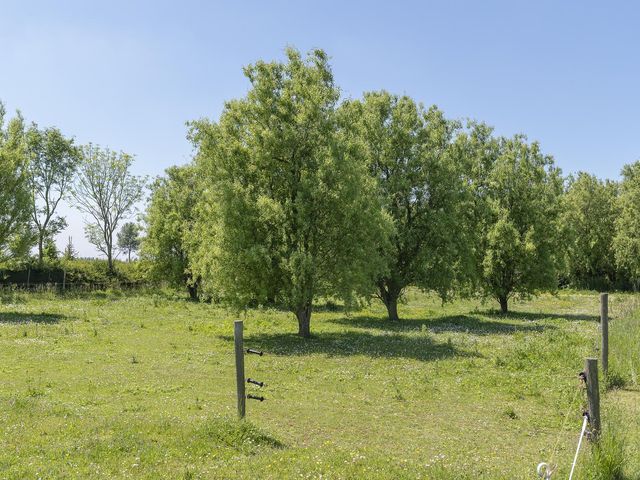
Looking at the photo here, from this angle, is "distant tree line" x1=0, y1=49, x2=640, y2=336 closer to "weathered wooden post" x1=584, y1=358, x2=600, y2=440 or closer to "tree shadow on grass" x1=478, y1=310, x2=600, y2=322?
"tree shadow on grass" x1=478, y1=310, x2=600, y2=322

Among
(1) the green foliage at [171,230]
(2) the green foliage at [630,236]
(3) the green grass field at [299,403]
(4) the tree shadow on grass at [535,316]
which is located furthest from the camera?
(2) the green foliage at [630,236]

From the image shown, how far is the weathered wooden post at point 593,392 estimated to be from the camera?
419 inches

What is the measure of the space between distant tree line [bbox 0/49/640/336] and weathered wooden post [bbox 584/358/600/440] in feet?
68.1

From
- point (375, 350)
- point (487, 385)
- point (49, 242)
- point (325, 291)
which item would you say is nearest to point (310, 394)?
point (487, 385)

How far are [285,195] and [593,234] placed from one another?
74474mm

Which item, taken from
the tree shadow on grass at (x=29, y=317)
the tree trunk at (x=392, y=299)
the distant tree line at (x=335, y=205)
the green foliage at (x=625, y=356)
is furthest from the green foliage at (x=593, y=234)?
the tree shadow on grass at (x=29, y=317)

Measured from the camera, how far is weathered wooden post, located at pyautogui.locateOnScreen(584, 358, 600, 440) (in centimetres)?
1064

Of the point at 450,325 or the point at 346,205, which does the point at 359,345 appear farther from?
the point at 450,325

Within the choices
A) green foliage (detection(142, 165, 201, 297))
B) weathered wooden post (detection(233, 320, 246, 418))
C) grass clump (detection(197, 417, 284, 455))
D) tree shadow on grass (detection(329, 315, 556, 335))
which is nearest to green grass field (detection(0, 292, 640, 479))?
Result: grass clump (detection(197, 417, 284, 455))

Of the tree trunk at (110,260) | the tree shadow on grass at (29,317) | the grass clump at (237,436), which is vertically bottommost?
the grass clump at (237,436)

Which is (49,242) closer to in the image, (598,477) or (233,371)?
(233,371)

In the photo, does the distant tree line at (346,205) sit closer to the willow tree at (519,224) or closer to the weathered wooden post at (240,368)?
the willow tree at (519,224)

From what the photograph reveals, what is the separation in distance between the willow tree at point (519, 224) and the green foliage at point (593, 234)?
4170 cm

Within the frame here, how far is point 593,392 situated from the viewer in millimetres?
10781
